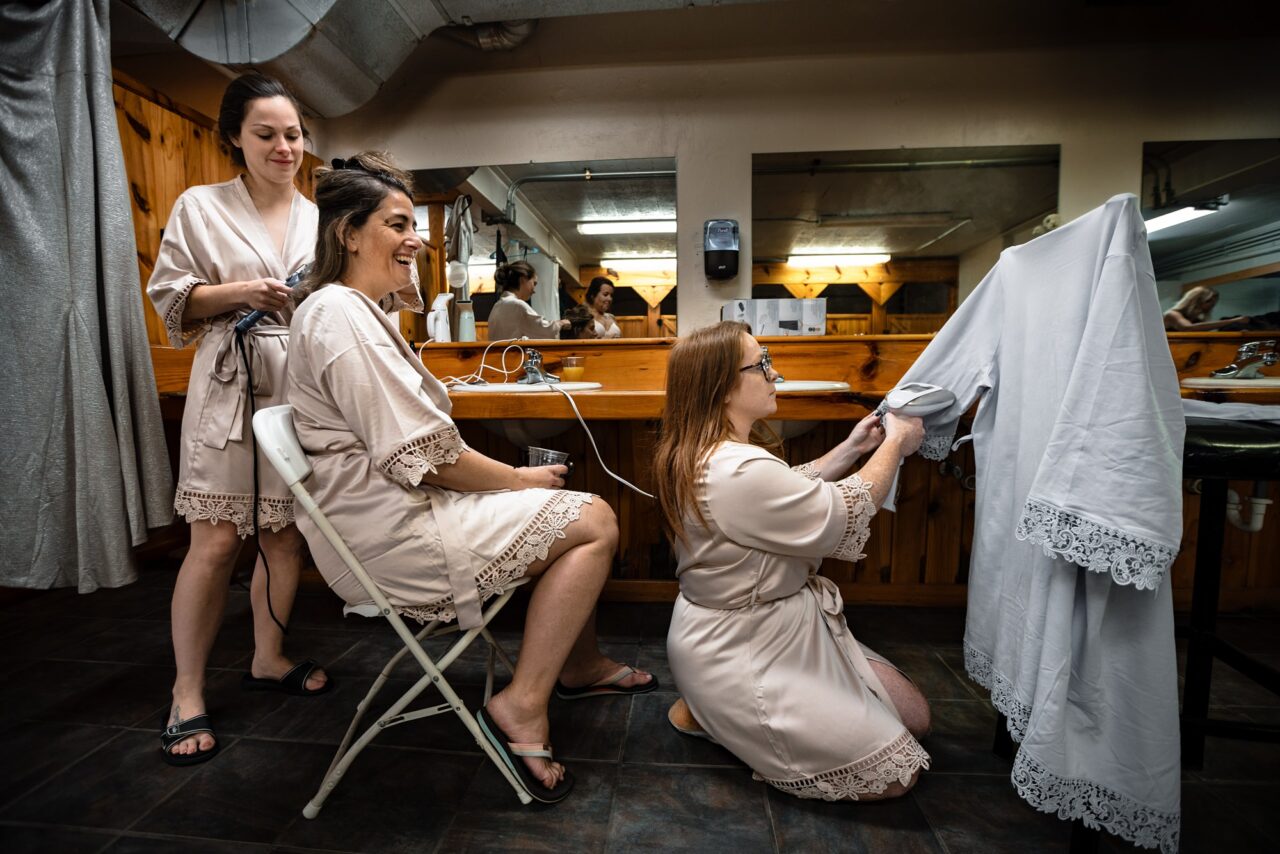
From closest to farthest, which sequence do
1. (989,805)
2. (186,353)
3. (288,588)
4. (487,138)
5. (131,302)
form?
(989,805) < (131,302) < (288,588) < (186,353) < (487,138)

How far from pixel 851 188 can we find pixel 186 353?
10.9ft

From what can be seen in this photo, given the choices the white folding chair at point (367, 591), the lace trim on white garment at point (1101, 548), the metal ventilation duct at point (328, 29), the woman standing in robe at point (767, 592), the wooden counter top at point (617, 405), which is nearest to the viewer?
the lace trim on white garment at point (1101, 548)

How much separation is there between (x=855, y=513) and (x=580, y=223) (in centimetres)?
227

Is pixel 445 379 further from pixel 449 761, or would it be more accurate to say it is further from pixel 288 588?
pixel 449 761

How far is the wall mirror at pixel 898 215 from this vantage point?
2.80m

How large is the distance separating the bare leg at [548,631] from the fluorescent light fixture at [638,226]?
Result: 206 cm

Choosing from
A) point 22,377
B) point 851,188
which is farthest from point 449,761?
point 851,188

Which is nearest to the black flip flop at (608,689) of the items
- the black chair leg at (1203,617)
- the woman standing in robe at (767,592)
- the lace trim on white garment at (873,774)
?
the woman standing in robe at (767,592)

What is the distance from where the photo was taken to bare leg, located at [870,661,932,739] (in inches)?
48.9

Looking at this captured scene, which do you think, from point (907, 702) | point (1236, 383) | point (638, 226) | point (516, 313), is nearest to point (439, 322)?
point (516, 313)

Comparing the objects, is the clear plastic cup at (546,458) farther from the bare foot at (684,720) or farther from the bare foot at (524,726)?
the bare foot at (684,720)

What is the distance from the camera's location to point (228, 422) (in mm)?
1322

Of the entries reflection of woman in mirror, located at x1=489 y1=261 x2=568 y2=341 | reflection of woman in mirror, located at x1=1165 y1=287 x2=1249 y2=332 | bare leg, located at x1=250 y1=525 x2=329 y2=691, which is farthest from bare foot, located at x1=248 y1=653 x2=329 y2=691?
reflection of woman in mirror, located at x1=1165 y1=287 x2=1249 y2=332

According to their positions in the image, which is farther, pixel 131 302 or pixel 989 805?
pixel 131 302
